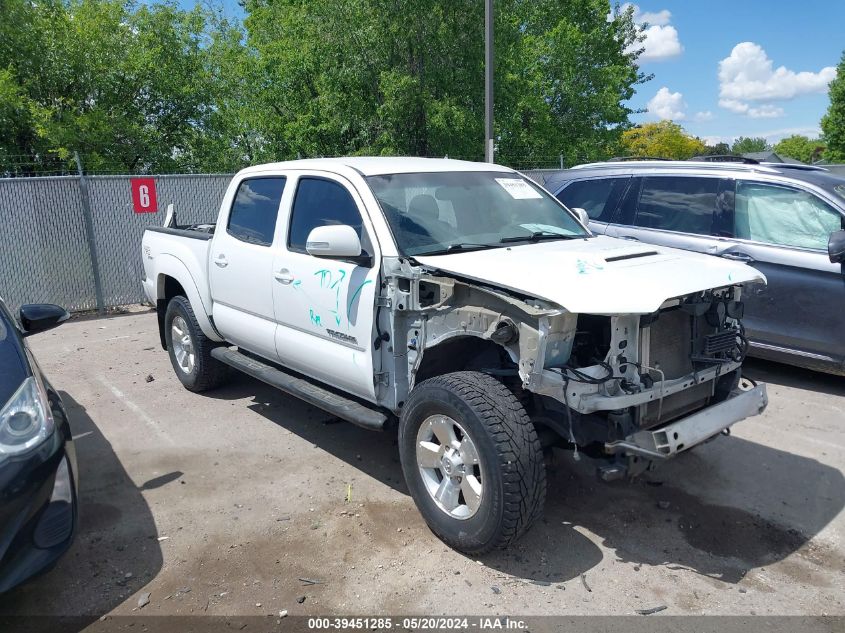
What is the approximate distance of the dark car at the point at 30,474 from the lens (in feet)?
9.60

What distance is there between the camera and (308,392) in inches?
183

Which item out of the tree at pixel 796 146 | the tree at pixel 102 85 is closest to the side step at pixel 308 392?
the tree at pixel 102 85

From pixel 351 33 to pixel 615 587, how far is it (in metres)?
16.7

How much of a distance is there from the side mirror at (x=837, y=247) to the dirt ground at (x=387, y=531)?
1252mm

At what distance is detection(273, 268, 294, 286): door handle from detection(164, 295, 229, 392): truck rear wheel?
1516 mm

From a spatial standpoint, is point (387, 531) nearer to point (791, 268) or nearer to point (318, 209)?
point (318, 209)

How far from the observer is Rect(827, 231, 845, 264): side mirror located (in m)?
5.57

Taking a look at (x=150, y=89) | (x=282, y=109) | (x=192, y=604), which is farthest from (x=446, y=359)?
(x=150, y=89)

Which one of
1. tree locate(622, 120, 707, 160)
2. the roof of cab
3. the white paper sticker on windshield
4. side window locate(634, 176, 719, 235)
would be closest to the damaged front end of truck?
the roof of cab

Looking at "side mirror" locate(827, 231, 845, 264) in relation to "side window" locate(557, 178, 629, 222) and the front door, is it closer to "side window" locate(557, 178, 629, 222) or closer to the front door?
"side window" locate(557, 178, 629, 222)

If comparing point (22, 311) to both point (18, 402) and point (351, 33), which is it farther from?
point (351, 33)

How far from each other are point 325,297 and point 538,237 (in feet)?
4.68

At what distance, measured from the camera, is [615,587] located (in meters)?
3.37

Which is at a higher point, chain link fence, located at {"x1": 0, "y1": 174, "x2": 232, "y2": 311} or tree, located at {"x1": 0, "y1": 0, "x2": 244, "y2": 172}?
tree, located at {"x1": 0, "y1": 0, "x2": 244, "y2": 172}
